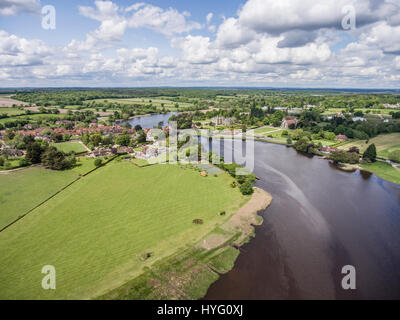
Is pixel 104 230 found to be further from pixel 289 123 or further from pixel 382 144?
pixel 289 123

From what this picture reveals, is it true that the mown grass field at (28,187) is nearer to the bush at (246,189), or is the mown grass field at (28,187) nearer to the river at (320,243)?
the river at (320,243)

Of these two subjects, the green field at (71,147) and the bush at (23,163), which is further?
the green field at (71,147)

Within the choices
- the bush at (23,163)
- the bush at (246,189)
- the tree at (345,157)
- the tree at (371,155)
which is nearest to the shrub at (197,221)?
the bush at (246,189)

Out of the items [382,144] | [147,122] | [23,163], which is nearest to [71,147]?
[23,163]

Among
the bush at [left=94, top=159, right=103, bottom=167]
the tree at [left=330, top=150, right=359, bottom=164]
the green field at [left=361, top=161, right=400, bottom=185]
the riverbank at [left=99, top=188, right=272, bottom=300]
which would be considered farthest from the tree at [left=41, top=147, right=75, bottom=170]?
the green field at [left=361, top=161, right=400, bottom=185]

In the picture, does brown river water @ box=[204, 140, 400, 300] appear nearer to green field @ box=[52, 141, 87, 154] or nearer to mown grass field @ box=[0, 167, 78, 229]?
mown grass field @ box=[0, 167, 78, 229]
